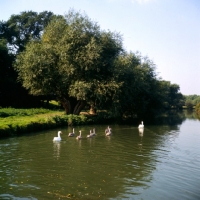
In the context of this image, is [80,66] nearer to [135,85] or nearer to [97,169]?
[135,85]

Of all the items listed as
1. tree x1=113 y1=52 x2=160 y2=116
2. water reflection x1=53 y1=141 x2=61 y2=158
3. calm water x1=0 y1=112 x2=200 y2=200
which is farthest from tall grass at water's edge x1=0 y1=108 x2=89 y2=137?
tree x1=113 y1=52 x2=160 y2=116

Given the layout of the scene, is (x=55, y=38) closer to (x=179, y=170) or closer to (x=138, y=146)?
(x=138, y=146)

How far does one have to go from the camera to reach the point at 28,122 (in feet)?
101

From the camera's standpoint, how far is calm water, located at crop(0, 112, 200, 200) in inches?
502

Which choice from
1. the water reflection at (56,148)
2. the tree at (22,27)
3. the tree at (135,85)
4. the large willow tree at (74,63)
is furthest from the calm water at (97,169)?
the tree at (22,27)

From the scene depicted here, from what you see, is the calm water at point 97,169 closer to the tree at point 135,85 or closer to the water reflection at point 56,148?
the water reflection at point 56,148

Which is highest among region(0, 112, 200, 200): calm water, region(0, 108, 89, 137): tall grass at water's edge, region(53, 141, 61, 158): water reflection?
region(0, 108, 89, 137): tall grass at water's edge

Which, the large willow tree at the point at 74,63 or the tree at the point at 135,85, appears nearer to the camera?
the large willow tree at the point at 74,63

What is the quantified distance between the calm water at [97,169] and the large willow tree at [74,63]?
15.0m

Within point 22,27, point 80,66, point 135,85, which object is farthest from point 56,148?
point 22,27

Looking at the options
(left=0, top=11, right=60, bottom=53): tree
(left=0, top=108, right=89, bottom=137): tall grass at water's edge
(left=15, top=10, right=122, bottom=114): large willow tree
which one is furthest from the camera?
(left=0, top=11, right=60, bottom=53): tree

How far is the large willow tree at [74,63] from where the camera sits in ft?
131

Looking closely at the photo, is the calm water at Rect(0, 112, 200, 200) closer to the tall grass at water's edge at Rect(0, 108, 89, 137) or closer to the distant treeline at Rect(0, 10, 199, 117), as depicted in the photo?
the tall grass at water's edge at Rect(0, 108, 89, 137)

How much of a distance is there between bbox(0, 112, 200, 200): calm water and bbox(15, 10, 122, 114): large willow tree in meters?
15.0
